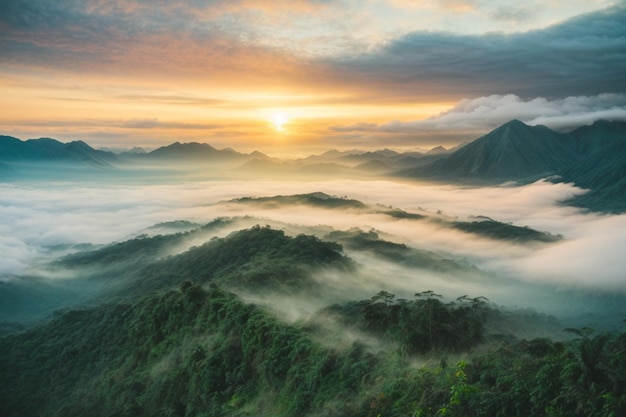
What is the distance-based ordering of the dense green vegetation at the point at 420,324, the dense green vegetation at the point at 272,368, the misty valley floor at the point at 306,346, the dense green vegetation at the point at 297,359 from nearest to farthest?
the dense green vegetation at the point at 272,368 < the dense green vegetation at the point at 297,359 < the misty valley floor at the point at 306,346 < the dense green vegetation at the point at 420,324

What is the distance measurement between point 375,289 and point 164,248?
4686 inches

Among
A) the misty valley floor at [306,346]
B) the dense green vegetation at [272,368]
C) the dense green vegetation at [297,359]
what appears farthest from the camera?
the misty valley floor at [306,346]

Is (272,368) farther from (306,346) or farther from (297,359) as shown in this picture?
(306,346)

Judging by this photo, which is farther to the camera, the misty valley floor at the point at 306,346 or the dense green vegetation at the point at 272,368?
the misty valley floor at the point at 306,346

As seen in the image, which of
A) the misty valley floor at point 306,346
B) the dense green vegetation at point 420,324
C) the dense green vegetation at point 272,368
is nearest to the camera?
the dense green vegetation at point 272,368

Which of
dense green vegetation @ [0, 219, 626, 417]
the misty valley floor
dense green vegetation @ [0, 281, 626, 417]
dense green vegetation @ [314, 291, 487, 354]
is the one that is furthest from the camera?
dense green vegetation @ [314, 291, 487, 354]

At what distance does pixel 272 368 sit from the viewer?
50.5 m

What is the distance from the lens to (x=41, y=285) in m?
193

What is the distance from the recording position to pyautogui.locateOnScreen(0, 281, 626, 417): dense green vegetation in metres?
26.6

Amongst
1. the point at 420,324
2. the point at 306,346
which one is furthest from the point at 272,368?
the point at 420,324

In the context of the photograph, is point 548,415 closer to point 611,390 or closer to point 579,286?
point 611,390

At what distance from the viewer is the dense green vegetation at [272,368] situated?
26.6 m

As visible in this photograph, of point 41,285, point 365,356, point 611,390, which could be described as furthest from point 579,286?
point 41,285

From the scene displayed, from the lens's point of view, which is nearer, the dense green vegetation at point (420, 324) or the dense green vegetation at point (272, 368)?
the dense green vegetation at point (272, 368)
